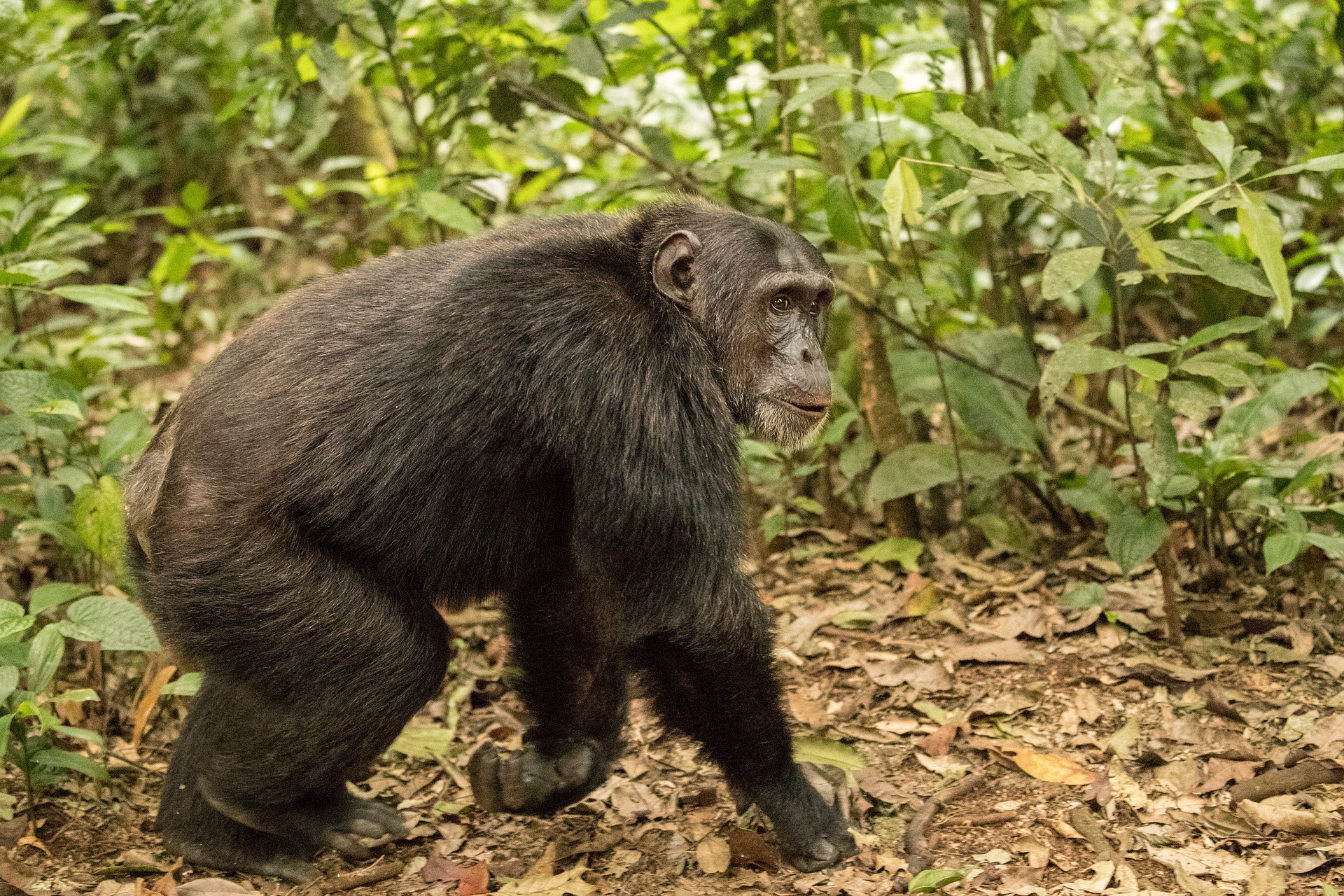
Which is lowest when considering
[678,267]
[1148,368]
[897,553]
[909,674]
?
[909,674]

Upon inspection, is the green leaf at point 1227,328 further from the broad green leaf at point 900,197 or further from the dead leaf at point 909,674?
the dead leaf at point 909,674

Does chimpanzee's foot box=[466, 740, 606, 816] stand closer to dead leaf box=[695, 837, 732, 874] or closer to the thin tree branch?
dead leaf box=[695, 837, 732, 874]

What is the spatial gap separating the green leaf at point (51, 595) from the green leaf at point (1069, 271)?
4.13 m

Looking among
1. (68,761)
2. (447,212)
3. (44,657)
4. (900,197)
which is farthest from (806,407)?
(68,761)

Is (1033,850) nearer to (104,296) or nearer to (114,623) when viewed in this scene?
(114,623)

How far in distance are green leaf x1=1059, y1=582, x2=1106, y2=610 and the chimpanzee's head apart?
5.61 ft

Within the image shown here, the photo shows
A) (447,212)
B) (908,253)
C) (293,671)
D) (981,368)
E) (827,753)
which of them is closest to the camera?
(293,671)

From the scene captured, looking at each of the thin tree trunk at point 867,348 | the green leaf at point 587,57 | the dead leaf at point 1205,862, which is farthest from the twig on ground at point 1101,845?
the green leaf at point 587,57

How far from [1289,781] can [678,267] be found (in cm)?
319

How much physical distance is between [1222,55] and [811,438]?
5.59m

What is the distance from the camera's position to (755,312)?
4.98 metres

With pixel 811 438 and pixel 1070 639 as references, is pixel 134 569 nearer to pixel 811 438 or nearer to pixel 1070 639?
pixel 811 438

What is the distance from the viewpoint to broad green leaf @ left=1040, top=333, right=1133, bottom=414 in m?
4.82

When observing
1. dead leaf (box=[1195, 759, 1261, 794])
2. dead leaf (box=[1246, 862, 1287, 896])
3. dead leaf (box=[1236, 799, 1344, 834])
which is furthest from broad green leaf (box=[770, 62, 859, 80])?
dead leaf (box=[1246, 862, 1287, 896])
